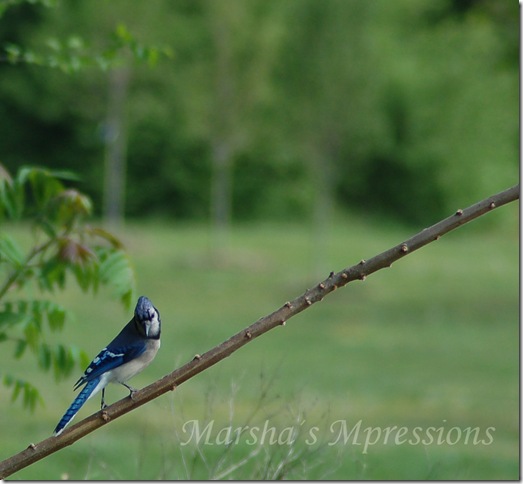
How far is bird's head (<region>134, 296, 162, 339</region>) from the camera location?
1720 mm

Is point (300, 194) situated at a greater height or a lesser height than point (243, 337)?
greater

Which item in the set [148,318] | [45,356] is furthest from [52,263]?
[148,318]

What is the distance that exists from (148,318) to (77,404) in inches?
9.2

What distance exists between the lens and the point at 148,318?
1728 mm

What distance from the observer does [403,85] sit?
21.8m

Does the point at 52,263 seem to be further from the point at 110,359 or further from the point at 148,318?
the point at 148,318

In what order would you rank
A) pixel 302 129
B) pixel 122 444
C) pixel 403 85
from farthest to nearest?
pixel 403 85, pixel 302 129, pixel 122 444

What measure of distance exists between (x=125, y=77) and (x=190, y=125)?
1598 millimetres

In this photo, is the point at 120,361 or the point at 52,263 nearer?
the point at 120,361

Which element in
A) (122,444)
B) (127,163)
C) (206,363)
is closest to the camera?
(206,363)

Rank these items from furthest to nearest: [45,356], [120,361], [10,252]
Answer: [45,356], [10,252], [120,361]

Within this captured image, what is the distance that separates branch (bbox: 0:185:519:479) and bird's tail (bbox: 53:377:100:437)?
0.01 meters

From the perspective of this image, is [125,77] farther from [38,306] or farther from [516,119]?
[38,306]

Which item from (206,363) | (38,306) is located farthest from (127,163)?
(206,363)
